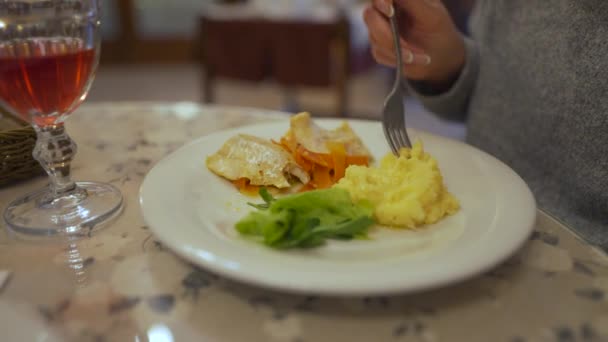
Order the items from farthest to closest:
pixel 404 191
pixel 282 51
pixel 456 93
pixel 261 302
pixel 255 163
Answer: pixel 282 51 < pixel 456 93 < pixel 255 163 < pixel 404 191 < pixel 261 302

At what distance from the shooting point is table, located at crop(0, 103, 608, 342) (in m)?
0.47

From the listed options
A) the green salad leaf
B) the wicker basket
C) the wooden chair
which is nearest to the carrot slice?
the green salad leaf

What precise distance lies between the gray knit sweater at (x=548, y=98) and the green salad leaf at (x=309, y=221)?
1.27 feet

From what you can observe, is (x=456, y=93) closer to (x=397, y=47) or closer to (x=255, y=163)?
(x=397, y=47)

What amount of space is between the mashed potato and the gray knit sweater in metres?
0.27

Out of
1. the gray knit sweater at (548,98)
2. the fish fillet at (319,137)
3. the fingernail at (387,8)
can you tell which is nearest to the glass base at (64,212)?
the fish fillet at (319,137)

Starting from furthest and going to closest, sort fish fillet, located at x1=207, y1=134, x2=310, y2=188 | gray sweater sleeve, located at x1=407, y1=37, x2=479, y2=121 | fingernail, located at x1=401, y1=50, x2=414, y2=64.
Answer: gray sweater sleeve, located at x1=407, y1=37, x2=479, y2=121, fingernail, located at x1=401, y1=50, x2=414, y2=64, fish fillet, located at x1=207, y1=134, x2=310, y2=188

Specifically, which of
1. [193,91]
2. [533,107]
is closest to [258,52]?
[193,91]

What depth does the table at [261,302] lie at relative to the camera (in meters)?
0.47

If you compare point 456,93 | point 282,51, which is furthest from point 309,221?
point 282,51

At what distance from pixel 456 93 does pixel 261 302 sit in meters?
0.87

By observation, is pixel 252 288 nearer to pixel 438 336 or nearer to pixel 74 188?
pixel 438 336

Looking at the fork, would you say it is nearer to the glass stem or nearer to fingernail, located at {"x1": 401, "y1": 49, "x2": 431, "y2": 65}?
fingernail, located at {"x1": 401, "y1": 49, "x2": 431, "y2": 65}

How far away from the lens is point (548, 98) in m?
0.94
